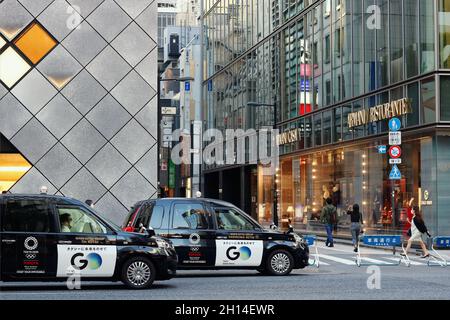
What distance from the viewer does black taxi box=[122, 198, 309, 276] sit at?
18016mm

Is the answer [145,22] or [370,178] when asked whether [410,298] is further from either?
[370,178]

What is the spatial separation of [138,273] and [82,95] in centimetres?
862

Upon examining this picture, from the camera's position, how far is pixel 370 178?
35938mm

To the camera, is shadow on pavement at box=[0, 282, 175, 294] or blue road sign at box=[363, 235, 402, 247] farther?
blue road sign at box=[363, 235, 402, 247]

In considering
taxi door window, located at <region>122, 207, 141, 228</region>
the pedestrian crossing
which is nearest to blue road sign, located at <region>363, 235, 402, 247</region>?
the pedestrian crossing

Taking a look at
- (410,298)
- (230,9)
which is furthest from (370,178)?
(230,9)

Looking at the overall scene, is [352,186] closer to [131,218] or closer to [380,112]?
[380,112]

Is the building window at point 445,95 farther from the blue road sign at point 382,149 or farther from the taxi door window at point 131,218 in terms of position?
the taxi door window at point 131,218

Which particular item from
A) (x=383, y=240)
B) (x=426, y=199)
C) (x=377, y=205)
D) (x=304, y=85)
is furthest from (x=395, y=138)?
(x=304, y=85)

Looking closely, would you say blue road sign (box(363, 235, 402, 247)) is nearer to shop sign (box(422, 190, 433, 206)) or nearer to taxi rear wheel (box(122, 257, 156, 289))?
shop sign (box(422, 190, 433, 206))

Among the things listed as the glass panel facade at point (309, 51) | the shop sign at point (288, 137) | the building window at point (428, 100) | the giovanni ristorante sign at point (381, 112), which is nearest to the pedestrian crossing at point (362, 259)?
the building window at point (428, 100)

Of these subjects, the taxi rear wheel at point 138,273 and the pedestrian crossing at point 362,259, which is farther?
the pedestrian crossing at point 362,259

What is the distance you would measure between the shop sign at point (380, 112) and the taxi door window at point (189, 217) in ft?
51.5

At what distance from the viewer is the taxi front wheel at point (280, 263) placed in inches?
723
